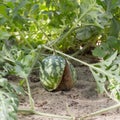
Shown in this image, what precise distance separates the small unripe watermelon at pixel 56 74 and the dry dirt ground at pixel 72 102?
6 centimetres

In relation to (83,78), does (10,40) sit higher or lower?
higher

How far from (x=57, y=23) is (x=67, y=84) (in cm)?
51

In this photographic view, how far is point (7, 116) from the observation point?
5.68ft

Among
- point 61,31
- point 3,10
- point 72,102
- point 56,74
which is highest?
point 3,10

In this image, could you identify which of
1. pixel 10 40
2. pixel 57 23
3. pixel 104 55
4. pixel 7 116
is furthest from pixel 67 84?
pixel 7 116

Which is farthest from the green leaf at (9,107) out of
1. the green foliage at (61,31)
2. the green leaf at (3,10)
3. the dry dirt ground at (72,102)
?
the green leaf at (3,10)

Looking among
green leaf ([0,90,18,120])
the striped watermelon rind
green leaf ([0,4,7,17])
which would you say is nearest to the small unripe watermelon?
the striped watermelon rind

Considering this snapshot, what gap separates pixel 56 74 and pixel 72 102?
201 mm

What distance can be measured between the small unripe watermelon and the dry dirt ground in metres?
0.06

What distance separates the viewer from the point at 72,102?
249 centimetres

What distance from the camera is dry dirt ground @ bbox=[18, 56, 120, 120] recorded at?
2.26m


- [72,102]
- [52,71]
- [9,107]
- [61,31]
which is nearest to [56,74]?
[52,71]

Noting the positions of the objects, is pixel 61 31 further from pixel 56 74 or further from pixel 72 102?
pixel 72 102

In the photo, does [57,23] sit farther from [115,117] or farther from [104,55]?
[115,117]
